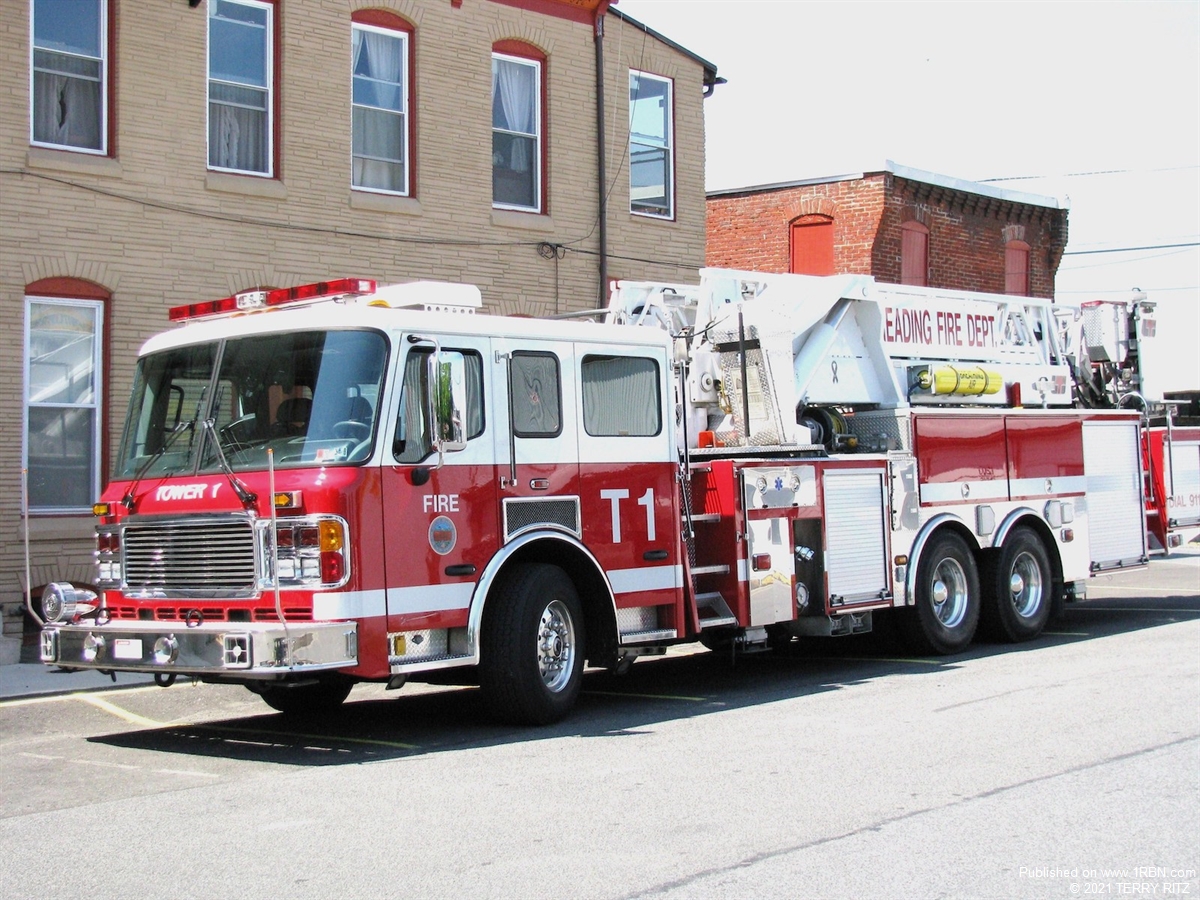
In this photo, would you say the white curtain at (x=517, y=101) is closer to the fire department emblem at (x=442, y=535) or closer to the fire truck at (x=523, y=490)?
the fire truck at (x=523, y=490)

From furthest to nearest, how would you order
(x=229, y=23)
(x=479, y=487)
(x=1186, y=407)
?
(x=1186, y=407)
(x=229, y=23)
(x=479, y=487)

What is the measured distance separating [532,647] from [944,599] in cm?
514

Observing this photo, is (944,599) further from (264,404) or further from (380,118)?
(380,118)

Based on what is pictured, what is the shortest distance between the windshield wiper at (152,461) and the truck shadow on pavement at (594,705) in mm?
1558

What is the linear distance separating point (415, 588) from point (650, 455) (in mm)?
2320

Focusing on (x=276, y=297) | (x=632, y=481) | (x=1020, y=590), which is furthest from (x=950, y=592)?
(x=276, y=297)

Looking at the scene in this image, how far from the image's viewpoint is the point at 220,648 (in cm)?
812

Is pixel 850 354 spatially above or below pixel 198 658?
above

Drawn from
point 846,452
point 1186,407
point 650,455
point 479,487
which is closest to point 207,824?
point 479,487

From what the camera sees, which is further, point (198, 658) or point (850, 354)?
point (850, 354)

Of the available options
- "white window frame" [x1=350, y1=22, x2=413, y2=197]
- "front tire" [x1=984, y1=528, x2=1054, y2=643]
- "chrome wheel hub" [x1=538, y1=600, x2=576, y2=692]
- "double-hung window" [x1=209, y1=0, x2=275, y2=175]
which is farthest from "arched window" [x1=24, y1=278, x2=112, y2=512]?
"front tire" [x1=984, y1=528, x2=1054, y2=643]

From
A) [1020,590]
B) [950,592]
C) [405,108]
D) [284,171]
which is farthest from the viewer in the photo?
[405,108]

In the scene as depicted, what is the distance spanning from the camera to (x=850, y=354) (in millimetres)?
12562

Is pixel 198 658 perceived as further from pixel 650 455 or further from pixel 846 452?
pixel 846 452
